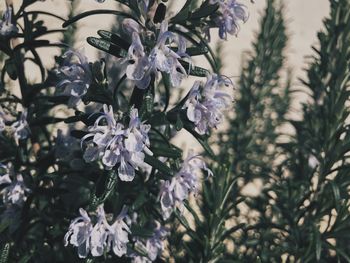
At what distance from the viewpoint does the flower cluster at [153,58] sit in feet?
4.16

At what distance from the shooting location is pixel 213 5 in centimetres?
138

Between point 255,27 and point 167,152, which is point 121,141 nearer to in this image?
point 167,152

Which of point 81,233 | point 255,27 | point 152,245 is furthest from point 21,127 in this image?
point 255,27

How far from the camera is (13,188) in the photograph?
1655 millimetres

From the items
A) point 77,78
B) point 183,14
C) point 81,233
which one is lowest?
point 81,233

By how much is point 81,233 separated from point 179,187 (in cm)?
31

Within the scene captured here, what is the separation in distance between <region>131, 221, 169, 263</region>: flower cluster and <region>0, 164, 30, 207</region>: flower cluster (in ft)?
1.38

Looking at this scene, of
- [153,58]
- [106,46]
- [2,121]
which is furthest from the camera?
[2,121]

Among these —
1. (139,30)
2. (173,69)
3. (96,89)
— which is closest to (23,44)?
(96,89)

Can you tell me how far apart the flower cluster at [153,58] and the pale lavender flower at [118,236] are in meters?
0.40

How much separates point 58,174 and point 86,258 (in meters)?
0.31

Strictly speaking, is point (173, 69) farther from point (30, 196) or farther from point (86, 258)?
point (30, 196)

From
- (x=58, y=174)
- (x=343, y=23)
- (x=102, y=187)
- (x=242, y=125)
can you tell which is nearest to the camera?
(x=102, y=187)

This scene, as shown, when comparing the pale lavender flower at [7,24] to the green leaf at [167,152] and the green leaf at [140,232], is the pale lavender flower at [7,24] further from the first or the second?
the green leaf at [140,232]
